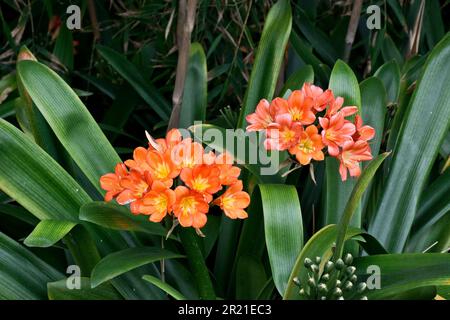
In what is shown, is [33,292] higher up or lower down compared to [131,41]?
lower down

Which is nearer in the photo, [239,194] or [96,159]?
[239,194]

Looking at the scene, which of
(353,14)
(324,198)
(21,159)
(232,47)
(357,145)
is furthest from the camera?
(232,47)

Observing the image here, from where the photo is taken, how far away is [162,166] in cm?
148

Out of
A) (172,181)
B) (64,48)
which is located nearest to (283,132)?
(172,181)

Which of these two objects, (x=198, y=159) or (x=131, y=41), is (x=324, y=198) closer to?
(x=198, y=159)

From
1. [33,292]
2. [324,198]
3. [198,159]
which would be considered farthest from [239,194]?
[33,292]

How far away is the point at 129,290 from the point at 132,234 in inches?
6.1

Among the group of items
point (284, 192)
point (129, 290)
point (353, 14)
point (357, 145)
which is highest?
point (353, 14)

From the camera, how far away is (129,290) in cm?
167

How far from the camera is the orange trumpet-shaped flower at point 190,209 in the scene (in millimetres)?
1439

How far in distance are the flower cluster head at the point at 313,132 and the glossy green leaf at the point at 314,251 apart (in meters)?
0.13

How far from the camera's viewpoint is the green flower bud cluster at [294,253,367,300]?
1.54 m

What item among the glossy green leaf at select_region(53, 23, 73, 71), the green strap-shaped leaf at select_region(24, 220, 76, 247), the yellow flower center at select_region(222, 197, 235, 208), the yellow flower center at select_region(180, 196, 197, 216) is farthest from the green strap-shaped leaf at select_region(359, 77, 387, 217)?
the glossy green leaf at select_region(53, 23, 73, 71)

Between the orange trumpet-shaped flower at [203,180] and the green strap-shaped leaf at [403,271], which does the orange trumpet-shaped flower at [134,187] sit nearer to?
the orange trumpet-shaped flower at [203,180]
